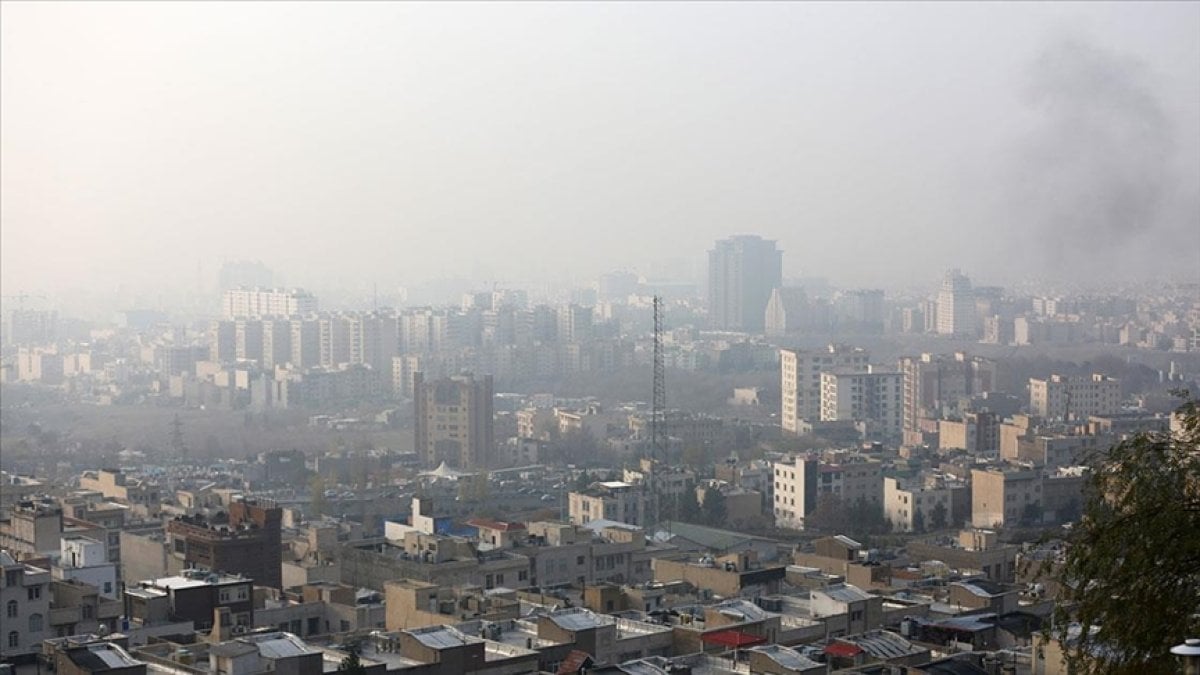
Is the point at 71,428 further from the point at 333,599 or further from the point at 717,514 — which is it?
the point at 333,599

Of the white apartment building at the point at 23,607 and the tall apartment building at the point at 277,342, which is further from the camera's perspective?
the tall apartment building at the point at 277,342

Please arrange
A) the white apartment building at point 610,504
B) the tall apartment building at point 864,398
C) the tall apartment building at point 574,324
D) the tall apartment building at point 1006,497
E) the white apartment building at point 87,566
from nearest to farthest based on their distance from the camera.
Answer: the white apartment building at point 87,566 < the white apartment building at point 610,504 < the tall apartment building at point 1006,497 < the tall apartment building at point 864,398 < the tall apartment building at point 574,324

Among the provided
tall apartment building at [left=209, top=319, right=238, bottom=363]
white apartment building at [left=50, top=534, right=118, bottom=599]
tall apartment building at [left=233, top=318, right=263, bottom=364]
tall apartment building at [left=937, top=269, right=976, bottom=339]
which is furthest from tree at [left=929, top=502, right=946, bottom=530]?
tall apartment building at [left=233, top=318, right=263, bottom=364]

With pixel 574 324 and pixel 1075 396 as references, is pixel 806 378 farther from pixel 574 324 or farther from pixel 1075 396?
pixel 574 324

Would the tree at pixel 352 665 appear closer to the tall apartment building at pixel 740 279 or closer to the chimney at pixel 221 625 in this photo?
the chimney at pixel 221 625

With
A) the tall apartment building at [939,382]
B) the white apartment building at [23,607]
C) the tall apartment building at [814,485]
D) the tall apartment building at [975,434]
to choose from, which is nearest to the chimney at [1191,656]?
the white apartment building at [23,607]

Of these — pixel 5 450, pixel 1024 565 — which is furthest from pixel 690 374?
pixel 1024 565

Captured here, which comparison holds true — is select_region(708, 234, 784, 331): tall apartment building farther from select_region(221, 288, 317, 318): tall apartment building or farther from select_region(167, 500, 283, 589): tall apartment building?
select_region(167, 500, 283, 589): tall apartment building
